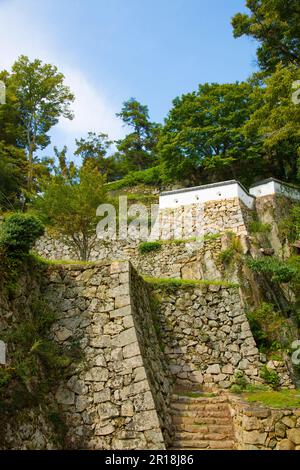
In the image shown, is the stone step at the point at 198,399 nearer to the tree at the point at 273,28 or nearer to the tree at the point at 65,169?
the tree at the point at 65,169

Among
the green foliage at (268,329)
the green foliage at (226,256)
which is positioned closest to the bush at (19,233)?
the green foliage at (268,329)

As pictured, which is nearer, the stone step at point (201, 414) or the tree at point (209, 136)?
the stone step at point (201, 414)

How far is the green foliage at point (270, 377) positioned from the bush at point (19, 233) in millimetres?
6131

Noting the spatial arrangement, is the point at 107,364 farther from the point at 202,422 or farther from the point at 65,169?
the point at 65,169

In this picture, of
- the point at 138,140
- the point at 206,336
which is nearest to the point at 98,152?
the point at 138,140

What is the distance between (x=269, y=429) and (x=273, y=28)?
16.5 metres

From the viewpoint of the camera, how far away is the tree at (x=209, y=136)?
19.9 meters

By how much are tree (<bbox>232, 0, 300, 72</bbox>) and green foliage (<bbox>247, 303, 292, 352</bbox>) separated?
10.4m

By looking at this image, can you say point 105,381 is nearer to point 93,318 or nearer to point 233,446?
point 93,318

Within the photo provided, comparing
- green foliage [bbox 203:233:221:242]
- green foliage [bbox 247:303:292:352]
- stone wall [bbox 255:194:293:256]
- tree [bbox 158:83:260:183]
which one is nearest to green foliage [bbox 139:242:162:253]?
green foliage [bbox 203:233:221:242]

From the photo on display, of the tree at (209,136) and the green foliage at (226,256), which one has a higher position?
the tree at (209,136)

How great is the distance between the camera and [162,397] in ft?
23.8

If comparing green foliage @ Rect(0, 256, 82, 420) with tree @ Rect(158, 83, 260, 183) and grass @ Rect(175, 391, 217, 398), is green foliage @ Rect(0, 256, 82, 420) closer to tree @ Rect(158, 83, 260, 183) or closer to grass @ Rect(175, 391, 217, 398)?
grass @ Rect(175, 391, 217, 398)

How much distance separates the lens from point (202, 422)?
23.9 ft
